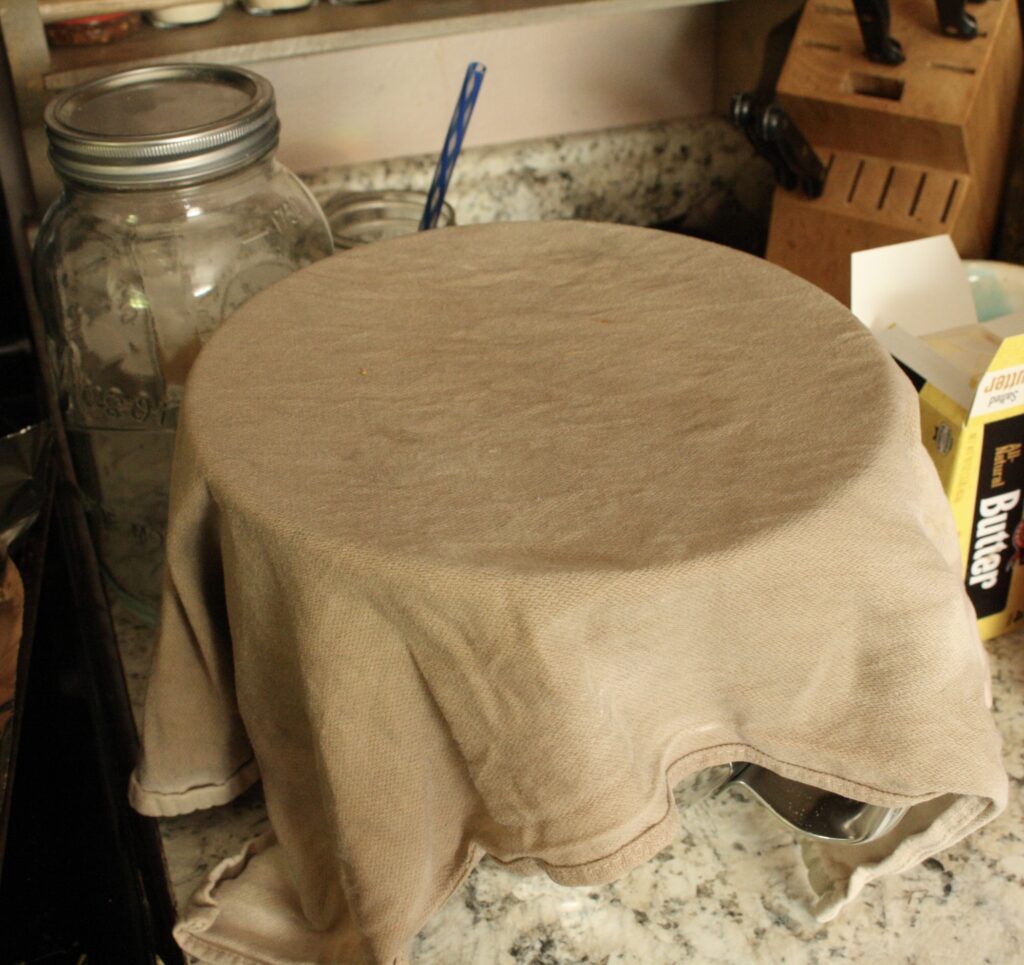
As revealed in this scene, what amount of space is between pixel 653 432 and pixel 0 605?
352 mm

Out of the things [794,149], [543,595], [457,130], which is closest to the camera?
[543,595]

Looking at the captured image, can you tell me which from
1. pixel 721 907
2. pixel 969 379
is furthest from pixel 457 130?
pixel 721 907

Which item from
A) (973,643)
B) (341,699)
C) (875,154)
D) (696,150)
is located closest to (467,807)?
(341,699)

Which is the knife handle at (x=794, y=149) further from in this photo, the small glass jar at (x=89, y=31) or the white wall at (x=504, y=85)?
the small glass jar at (x=89, y=31)

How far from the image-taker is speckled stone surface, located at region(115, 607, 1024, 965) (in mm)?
593

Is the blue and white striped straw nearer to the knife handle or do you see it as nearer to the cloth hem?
the knife handle

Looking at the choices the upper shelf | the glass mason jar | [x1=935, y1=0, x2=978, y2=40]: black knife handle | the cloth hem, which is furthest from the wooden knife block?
the cloth hem

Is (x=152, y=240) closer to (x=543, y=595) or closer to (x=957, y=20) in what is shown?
(x=543, y=595)

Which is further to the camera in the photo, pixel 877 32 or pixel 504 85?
pixel 504 85

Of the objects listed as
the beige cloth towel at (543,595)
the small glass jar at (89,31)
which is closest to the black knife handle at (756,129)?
the beige cloth towel at (543,595)

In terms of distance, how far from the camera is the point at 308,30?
81 centimetres

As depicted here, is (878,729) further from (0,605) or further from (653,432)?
(0,605)

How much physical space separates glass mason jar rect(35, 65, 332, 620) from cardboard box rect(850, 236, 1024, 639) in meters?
0.37

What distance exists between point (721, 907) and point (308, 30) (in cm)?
64
